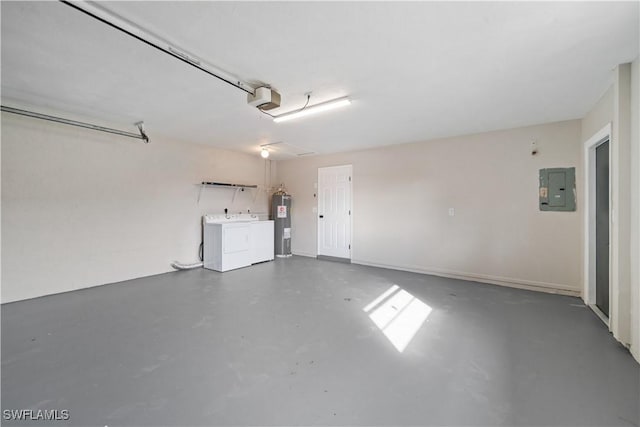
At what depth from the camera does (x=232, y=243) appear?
A: 4.96 metres

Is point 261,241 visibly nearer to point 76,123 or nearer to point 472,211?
point 76,123

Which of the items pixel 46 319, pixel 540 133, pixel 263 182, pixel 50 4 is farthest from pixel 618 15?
pixel 263 182

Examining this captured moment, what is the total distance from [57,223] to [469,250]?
6278 millimetres

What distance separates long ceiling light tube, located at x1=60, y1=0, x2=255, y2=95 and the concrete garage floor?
249cm

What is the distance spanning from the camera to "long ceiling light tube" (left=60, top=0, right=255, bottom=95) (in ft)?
5.33

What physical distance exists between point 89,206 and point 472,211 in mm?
6068

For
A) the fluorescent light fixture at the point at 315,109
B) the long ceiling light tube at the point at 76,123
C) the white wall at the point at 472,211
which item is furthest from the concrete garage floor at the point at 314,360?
the fluorescent light fixture at the point at 315,109

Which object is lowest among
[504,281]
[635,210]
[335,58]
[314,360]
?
[314,360]

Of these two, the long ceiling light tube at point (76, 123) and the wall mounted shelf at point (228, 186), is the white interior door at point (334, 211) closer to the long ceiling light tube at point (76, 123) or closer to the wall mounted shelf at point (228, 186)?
the wall mounted shelf at point (228, 186)

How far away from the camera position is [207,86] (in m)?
2.66

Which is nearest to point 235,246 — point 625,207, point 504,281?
point 504,281

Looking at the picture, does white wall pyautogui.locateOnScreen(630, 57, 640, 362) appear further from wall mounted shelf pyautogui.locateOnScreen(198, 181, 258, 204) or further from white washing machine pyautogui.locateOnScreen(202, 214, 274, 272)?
wall mounted shelf pyautogui.locateOnScreen(198, 181, 258, 204)

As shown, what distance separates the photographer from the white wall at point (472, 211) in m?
3.70

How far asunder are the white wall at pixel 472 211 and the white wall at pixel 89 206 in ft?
11.5
